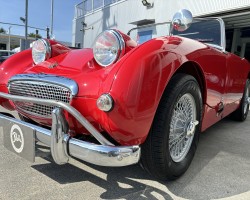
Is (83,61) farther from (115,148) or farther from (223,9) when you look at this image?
(223,9)

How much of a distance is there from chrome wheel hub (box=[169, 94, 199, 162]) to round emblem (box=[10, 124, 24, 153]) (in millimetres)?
1029

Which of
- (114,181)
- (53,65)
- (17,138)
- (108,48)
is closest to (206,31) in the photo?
(108,48)

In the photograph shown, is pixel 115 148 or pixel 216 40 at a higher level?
pixel 216 40

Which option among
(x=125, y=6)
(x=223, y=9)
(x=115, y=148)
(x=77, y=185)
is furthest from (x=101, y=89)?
(x=125, y=6)

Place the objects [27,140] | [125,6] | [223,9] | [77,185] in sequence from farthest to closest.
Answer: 1. [125,6]
2. [223,9]
3. [77,185]
4. [27,140]

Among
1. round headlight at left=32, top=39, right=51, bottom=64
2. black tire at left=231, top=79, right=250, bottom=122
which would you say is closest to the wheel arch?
round headlight at left=32, top=39, right=51, bottom=64

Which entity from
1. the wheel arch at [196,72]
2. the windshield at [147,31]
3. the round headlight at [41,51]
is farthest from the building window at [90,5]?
the wheel arch at [196,72]

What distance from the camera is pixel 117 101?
1.50m

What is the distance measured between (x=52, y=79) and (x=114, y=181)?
2.88 ft

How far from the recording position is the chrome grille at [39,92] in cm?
173

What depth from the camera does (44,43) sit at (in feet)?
7.86

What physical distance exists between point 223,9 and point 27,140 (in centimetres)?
816

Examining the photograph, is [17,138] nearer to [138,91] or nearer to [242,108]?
[138,91]

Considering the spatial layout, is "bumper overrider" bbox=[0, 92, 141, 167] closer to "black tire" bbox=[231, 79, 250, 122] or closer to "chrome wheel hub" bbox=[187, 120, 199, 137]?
"chrome wheel hub" bbox=[187, 120, 199, 137]
